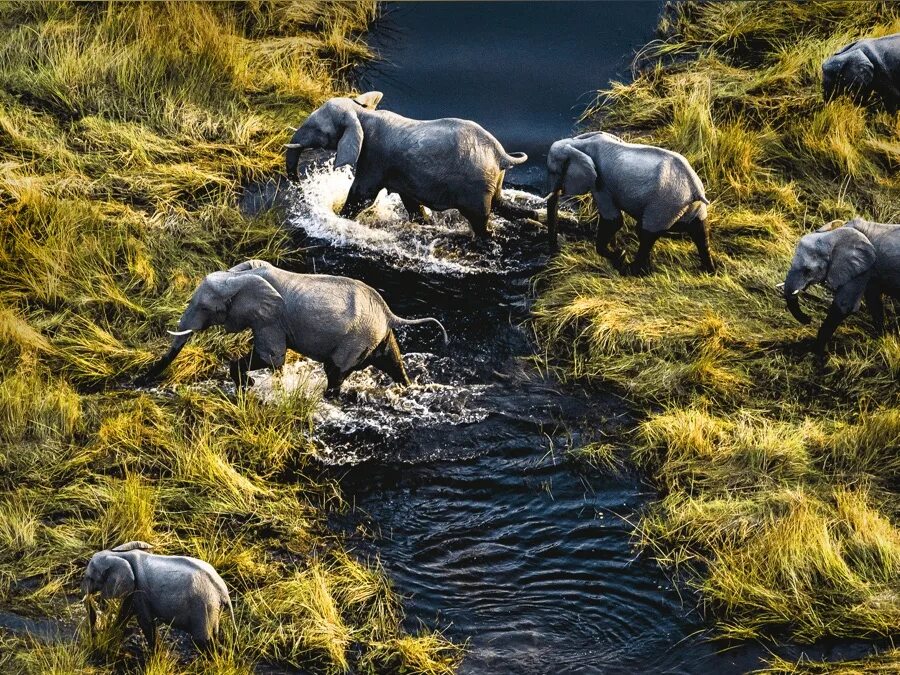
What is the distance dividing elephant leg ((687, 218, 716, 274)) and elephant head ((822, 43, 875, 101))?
2.54 m

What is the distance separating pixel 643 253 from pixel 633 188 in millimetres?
591

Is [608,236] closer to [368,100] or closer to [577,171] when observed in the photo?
[577,171]

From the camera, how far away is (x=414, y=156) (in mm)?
9383

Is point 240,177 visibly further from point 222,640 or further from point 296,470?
point 222,640

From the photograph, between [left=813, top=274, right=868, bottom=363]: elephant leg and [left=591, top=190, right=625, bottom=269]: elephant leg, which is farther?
[left=591, top=190, right=625, bottom=269]: elephant leg

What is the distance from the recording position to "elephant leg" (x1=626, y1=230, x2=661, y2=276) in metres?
9.09

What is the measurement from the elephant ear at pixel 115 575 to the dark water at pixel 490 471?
62.1 inches

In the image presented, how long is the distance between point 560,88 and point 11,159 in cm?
531

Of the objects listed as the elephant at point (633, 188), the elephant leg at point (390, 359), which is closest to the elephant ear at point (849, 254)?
the elephant at point (633, 188)

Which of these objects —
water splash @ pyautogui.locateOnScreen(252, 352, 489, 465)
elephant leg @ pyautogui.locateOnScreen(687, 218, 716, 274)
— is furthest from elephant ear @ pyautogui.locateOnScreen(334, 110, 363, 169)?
elephant leg @ pyautogui.locateOnScreen(687, 218, 716, 274)

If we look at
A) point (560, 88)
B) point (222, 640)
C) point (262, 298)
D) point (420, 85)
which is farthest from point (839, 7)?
point (222, 640)

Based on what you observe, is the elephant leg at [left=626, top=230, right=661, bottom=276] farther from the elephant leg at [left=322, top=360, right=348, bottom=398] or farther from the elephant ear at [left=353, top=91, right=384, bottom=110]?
the elephant leg at [left=322, top=360, right=348, bottom=398]

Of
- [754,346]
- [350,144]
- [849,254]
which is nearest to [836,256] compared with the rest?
[849,254]

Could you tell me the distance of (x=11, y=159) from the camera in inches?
403
